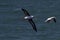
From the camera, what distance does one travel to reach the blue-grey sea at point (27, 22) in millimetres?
16594

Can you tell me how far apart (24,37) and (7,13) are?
5.10 metres

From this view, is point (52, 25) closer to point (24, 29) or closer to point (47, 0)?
point (24, 29)

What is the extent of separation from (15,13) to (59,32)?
481 centimetres

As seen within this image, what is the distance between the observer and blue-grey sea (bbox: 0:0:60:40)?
16594 millimetres

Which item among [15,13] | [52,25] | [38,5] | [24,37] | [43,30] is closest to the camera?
[24,37]

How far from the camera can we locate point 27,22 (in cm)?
1861

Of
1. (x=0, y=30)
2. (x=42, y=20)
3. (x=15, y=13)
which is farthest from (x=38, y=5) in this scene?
(x=0, y=30)

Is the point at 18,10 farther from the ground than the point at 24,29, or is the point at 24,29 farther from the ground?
the point at 24,29

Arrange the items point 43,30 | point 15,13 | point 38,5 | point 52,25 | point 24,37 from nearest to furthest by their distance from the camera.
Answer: point 24,37 → point 43,30 → point 52,25 → point 15,13 → point 38,5

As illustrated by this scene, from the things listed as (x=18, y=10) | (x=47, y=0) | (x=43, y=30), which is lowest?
(x=47, y=0)

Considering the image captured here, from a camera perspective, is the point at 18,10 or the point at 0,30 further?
the point at 18,10

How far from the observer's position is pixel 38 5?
23797 millimetres

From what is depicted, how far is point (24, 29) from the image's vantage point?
17.5m

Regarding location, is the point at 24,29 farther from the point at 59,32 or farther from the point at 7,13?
the point at 7,13
